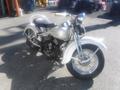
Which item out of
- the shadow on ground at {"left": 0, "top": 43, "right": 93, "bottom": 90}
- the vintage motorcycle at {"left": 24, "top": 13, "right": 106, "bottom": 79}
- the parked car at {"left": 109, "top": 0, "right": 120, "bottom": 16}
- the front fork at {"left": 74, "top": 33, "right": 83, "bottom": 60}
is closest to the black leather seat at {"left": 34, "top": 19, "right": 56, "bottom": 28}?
the vintage motorcycle at {"left": 24, "top": 13, "right": 106, "bottom": 79}

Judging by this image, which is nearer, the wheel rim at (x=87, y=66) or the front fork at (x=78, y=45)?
the front fork at (x=78, y=45)

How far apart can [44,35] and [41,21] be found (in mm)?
513

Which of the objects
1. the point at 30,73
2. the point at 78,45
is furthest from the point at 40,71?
the point at 78,45

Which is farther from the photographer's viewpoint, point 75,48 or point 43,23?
point 43,23

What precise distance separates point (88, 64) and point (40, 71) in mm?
997

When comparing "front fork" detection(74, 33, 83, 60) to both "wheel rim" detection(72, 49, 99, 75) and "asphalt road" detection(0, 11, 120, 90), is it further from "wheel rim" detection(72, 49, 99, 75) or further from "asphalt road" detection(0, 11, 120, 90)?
"asphalt road" detection(0, 11, 120, 90)

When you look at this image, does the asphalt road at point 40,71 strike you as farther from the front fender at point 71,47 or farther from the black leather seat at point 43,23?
the black leather seat at point 43,23

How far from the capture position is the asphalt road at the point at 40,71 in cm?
479

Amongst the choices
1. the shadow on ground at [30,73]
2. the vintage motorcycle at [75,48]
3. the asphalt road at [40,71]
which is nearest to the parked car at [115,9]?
the asphalt road at [40,71]

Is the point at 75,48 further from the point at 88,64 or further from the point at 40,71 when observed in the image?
the point at 40,71

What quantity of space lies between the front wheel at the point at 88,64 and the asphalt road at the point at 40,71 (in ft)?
0.41

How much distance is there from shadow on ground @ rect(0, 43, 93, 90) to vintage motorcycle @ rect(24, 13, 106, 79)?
231 mm

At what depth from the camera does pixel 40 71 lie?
5.36m

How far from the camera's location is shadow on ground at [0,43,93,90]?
478cm
